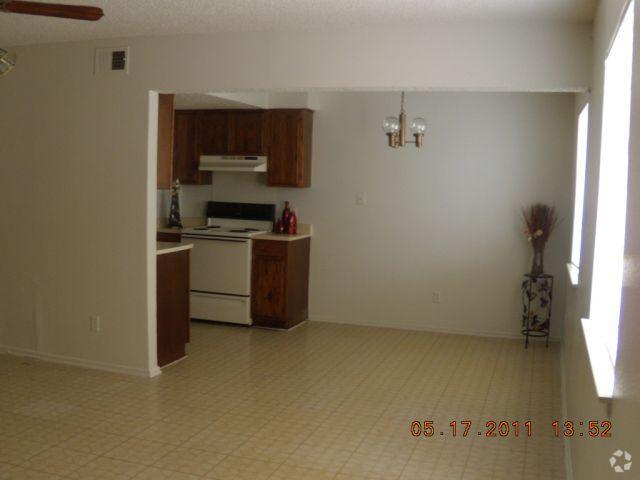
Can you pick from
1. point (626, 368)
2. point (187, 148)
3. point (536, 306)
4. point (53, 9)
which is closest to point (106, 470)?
point (53, 9)

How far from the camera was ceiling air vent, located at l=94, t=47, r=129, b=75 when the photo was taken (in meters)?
4.59

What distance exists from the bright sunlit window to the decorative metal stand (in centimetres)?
316

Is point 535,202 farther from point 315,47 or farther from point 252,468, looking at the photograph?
point 252,468

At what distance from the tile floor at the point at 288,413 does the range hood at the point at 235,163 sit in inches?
72.1

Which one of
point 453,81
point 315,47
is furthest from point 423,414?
point 315,47

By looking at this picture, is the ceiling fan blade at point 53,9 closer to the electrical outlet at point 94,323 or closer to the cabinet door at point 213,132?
the electrical outlet at point 94,323

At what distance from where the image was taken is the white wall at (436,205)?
5953mm

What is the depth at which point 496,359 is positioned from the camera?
5.36 meters

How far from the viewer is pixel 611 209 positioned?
99.4 inches

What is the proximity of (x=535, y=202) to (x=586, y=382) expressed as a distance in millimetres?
3597

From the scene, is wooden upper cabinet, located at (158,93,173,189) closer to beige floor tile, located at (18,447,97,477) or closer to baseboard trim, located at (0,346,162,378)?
baseboard trim, located at (0,346,162,378)

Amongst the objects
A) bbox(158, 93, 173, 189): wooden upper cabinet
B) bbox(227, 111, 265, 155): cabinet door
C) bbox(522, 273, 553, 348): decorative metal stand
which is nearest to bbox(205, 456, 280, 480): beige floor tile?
bbox(158, 93, 173, 189): wooden upper cabinet

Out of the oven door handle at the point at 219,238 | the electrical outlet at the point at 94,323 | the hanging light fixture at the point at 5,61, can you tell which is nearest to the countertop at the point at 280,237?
the oven door handle at the point at 219,238
